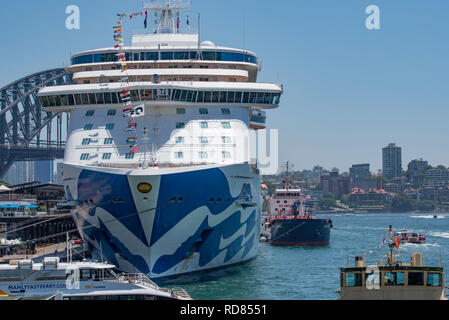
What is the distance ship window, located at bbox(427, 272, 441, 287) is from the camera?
19.0 m

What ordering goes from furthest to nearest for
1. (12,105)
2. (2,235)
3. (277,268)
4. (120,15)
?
(12,105), (2,235), (277,268), (120,15)

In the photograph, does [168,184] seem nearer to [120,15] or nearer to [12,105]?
[120,15]

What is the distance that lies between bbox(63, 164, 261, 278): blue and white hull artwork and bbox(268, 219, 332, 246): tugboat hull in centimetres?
3364

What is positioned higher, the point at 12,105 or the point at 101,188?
the point at 12,105

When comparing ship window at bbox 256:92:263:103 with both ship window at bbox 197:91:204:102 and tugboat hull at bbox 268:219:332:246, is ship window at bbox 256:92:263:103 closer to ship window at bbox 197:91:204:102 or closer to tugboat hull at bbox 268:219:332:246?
ship window at bbox 197:91:204:102

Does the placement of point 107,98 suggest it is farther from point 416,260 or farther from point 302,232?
point 302,232

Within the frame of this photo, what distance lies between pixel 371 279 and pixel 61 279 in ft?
38.2

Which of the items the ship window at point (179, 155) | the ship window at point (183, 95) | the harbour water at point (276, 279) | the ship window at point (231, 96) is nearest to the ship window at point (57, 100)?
the ship window at point (183, 95)

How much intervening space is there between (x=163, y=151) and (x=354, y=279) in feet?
52.9

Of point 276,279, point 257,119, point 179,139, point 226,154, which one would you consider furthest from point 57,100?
point 276,279

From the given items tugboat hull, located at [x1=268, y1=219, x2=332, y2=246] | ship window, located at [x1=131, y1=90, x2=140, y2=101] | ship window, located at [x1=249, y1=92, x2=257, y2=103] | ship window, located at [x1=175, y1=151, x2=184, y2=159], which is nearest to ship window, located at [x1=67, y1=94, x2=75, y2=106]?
ship window, located at [x1=131, y1=90, x2=140, y2=101]
